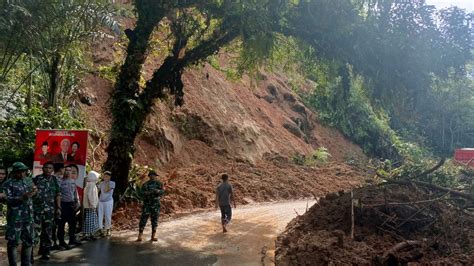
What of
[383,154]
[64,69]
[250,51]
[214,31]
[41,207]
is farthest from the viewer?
[383,154]

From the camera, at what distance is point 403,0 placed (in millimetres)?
11891

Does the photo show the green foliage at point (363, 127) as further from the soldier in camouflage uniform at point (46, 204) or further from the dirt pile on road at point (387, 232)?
the soldier in camouflage uniform at point (46, 204)

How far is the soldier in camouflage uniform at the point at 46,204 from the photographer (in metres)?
7.95

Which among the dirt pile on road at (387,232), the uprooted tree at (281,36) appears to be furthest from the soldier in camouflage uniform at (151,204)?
the dirt pile on road at (387,232)

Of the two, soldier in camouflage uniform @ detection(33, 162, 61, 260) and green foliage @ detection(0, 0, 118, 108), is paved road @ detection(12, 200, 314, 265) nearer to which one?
soldier in camouflage uniform @ detection(33, 162, 61, 260)

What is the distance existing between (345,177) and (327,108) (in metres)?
13.4

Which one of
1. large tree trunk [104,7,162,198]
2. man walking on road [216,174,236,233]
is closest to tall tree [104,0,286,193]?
large tree trunk [104,7,162,198]

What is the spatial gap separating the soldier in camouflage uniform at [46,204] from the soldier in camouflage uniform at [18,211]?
0.71m

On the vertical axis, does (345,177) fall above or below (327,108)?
below

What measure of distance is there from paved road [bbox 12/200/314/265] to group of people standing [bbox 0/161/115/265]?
433 mm

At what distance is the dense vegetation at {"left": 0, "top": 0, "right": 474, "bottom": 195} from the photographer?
11486 millimetres

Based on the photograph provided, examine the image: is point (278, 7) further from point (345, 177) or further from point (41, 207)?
point (345, 177)

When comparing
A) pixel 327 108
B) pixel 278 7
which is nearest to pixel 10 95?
pixel 278 7

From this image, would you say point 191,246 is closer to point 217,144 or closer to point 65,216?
point 65,216
